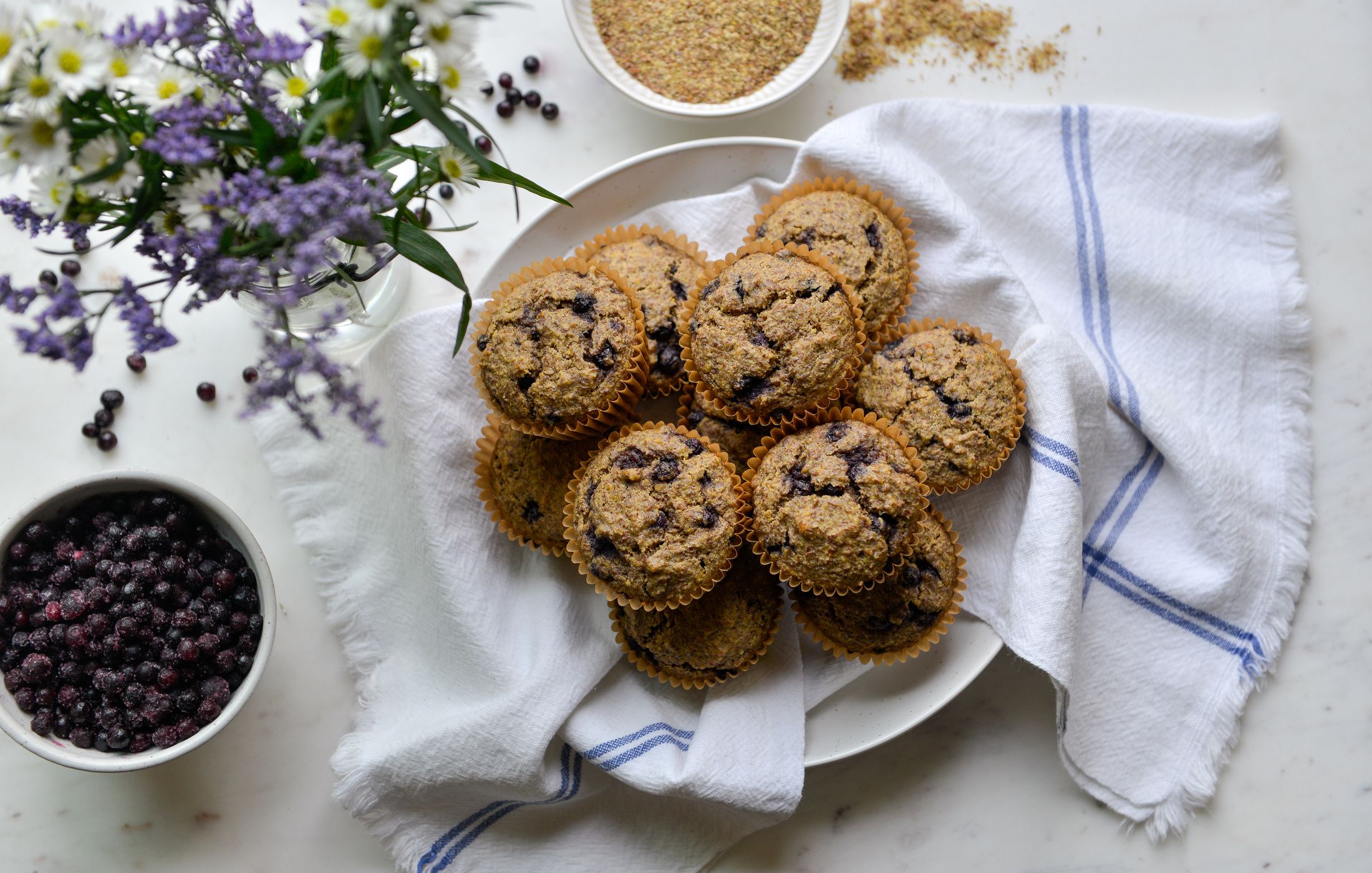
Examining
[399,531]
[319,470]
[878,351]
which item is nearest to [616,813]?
[399,531]

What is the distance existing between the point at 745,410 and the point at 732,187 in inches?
27.3

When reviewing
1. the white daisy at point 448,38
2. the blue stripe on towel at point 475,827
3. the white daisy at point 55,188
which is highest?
the white daisy at point 448,38

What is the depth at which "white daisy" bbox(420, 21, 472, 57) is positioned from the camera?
1372 millimetres

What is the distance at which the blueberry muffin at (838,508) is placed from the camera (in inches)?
82.9

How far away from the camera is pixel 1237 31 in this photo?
9.56ft

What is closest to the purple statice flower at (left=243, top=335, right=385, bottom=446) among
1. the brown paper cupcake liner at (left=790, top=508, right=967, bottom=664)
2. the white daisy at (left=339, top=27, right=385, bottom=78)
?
the white daisy at (left=339, top=27, right=385, bottom=78)

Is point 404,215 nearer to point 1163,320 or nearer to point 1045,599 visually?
point 1045,599

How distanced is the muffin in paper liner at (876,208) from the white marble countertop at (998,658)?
0.44 metres

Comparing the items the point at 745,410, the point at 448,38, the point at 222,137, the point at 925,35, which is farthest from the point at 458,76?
the point at 925,35

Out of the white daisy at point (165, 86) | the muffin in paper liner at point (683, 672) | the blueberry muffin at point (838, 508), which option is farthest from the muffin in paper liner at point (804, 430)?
the white daisy at point (165, 86)

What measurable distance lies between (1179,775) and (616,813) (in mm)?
1535

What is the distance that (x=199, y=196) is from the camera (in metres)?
1.52

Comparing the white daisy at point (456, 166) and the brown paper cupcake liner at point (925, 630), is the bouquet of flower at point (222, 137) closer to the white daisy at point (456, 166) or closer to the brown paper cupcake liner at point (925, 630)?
the white daisy at point (456, 166)

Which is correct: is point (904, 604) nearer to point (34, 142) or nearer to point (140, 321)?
point (140, 321)
